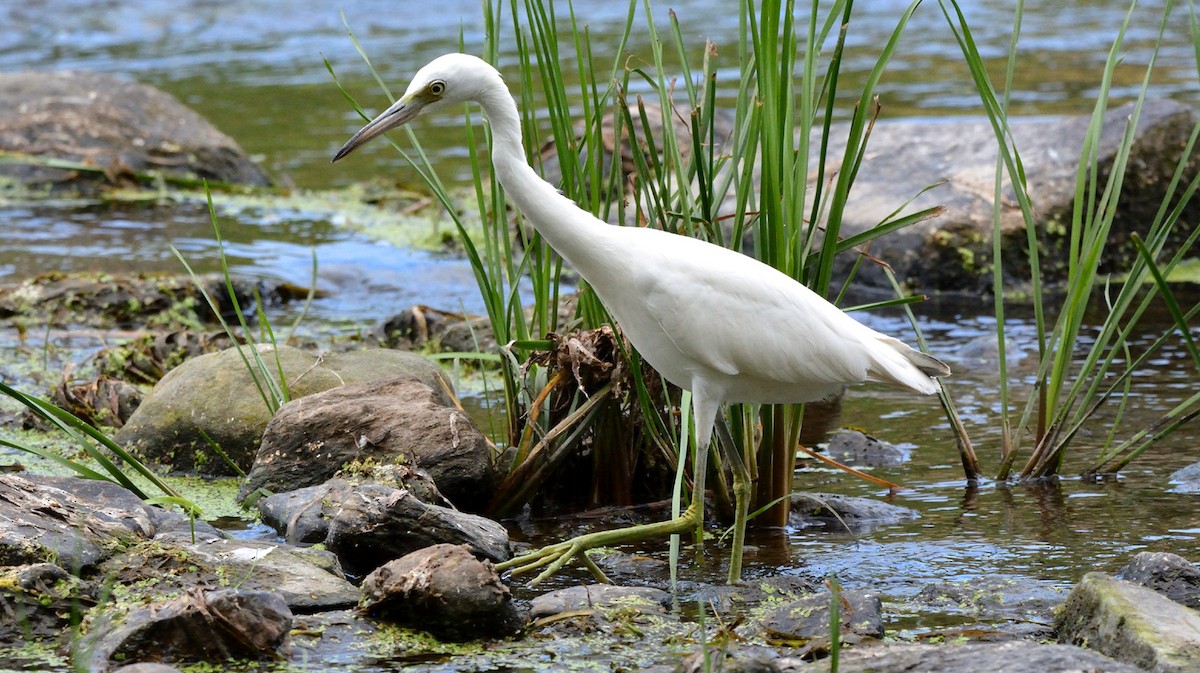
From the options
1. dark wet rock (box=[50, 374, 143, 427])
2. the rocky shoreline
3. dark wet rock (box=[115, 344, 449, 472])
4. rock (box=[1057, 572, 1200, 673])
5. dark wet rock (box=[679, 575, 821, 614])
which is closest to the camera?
rock (box=[1057, 572, 1200, 673])

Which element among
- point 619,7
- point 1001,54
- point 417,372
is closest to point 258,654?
point 417,372

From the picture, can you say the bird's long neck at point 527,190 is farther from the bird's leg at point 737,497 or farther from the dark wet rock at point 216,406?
the dark wet rock at point 216,406

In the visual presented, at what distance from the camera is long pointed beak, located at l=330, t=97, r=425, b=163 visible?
12.2 ft

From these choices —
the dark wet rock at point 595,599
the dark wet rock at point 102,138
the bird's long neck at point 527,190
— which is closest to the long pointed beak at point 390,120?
the bird's long neck at point 527,190

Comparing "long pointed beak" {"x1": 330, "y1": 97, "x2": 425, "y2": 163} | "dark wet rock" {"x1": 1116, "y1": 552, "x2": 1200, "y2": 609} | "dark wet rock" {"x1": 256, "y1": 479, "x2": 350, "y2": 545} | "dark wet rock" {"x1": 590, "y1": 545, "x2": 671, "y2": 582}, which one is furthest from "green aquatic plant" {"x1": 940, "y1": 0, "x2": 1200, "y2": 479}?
"dark wet rock" {"x1": 256, "y1": 479, "x2": 350, "y2": 545}

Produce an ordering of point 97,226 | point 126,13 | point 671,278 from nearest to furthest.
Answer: point 671,278 → point 97,226 → point 126,13

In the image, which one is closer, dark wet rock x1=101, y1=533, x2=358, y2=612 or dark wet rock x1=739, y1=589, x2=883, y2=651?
dark wet rock x1=739, y1=589, x2=883, y2=651

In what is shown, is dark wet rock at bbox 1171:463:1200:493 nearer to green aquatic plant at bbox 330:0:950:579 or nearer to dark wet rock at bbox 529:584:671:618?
green aquatic plant at bbox 330:0:950:579

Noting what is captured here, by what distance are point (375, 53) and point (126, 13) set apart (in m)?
6.62

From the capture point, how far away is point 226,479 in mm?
4973

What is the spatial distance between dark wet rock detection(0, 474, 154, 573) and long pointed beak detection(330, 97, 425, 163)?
1.16 meters

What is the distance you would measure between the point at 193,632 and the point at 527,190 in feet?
4.80

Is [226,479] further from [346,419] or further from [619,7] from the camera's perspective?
[619,7]

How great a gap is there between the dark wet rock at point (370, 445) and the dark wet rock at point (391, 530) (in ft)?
1.69
